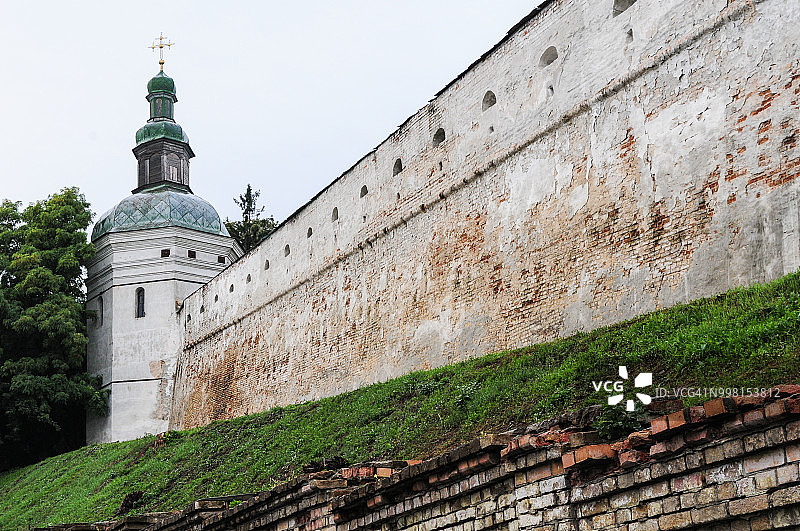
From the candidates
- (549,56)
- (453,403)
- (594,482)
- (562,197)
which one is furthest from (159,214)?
(594,482)

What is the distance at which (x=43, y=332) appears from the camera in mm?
24828

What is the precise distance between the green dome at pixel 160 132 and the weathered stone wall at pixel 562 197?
12.7 meters

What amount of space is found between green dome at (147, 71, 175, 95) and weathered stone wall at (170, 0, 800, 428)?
1437 cm

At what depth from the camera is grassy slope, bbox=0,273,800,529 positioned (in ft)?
23.9

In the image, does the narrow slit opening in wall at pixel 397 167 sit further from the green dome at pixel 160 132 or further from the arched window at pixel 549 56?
the green dome at pixel 160 132

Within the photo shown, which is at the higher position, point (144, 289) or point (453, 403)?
point (144, 289)

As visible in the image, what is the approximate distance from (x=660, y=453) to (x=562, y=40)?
9938 millimetres

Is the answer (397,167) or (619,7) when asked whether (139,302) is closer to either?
(397,167)

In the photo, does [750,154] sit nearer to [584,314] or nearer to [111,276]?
[584,314]

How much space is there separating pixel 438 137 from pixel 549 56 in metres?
2.89

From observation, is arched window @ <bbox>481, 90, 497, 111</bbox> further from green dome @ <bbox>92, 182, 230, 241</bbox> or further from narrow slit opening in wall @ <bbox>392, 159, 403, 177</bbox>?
Result: green dome @ <bbox>92, 182, 230, 241</bbox>

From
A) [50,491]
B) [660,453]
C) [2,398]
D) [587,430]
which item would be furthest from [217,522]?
[2,398]

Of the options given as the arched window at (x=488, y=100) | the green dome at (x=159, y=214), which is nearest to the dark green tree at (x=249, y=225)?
the green dome at (x=159, y=214)

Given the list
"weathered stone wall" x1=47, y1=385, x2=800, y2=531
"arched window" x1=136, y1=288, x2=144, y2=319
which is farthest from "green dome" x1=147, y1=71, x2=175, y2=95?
"weathered stone wall" x1=47, y1=385, x2=800, y2=531
